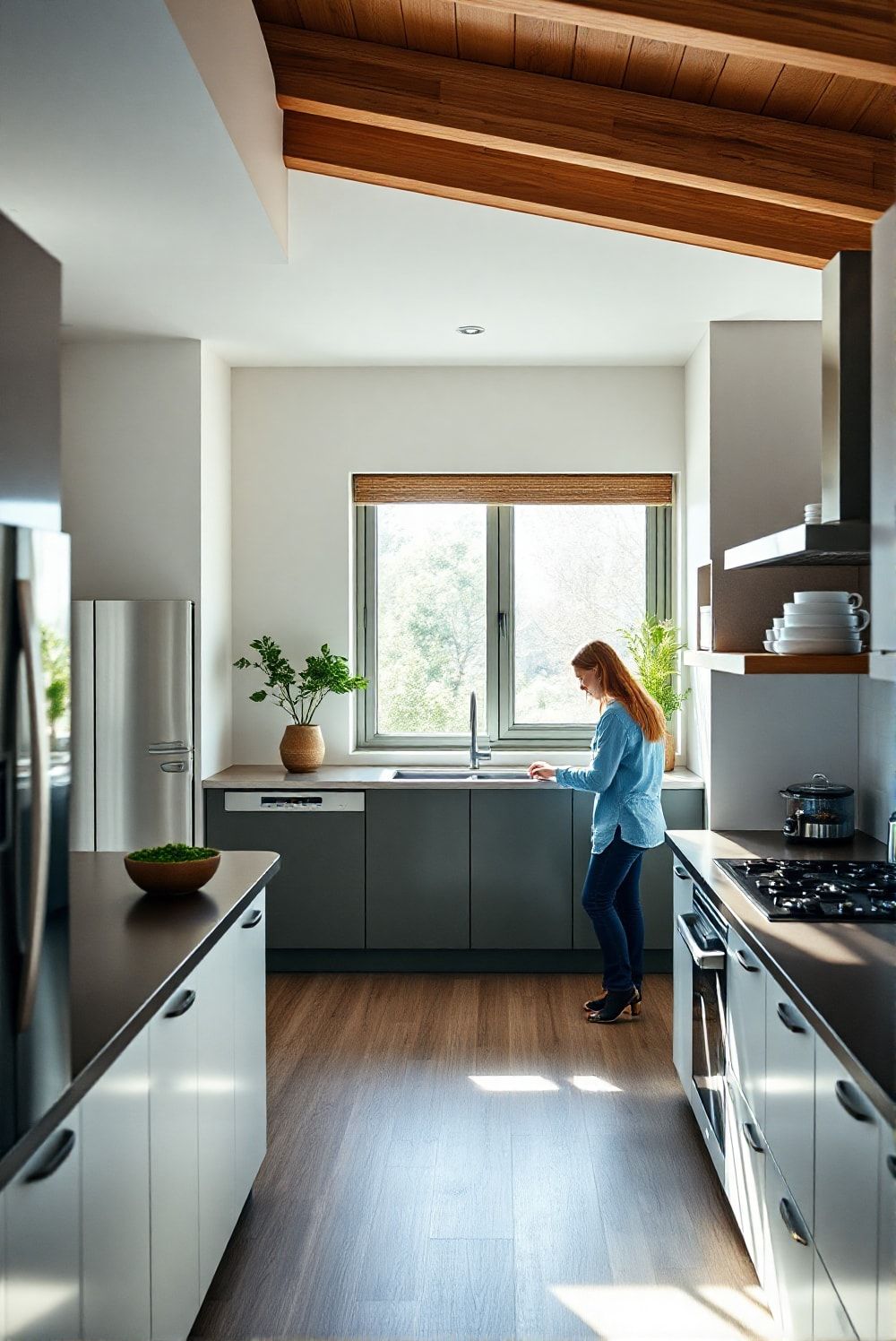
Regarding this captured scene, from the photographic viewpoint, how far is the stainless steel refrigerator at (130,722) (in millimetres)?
4551

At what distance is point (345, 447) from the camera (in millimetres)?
5418

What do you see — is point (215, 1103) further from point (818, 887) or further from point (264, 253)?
point (264, 253)

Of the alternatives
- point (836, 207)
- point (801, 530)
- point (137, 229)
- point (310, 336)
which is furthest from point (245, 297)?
point (801, 530)

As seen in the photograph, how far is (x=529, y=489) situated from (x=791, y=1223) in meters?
3.85

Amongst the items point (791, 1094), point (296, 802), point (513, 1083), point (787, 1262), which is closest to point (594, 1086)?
point (513, 1083)

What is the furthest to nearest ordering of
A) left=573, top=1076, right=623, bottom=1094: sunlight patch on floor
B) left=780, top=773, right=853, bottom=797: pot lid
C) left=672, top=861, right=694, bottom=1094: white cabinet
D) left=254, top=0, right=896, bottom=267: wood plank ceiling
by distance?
left=780, top=773, right=853, bottom=797: pot lid
left=573, top=1076, right=623, bottom=1094: sunlight patch on floor
left=672, top=861, right=694, bottom=1094: white cabinet
left=254, top=0, right=896, bottom=267: wood plank ceiling

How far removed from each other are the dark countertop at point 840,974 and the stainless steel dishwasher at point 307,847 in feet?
6.46

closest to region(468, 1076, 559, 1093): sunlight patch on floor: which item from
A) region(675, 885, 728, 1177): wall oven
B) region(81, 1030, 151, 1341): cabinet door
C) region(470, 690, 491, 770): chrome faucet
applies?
region(675, 885, 728, 1177): wall oven

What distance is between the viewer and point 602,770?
4.09m

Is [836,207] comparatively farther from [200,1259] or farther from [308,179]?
[200,1259]

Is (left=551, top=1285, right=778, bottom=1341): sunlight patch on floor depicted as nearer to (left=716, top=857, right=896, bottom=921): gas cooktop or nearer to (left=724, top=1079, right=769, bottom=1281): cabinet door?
(left=724, top=1079, right=769, bottom=1281): cabinet door

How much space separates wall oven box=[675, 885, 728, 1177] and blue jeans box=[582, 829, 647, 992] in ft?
2.74

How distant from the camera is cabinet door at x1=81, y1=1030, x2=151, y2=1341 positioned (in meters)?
1.63

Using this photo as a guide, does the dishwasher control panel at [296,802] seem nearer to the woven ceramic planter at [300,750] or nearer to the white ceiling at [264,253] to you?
the woven ceramic planter at [300,750]
